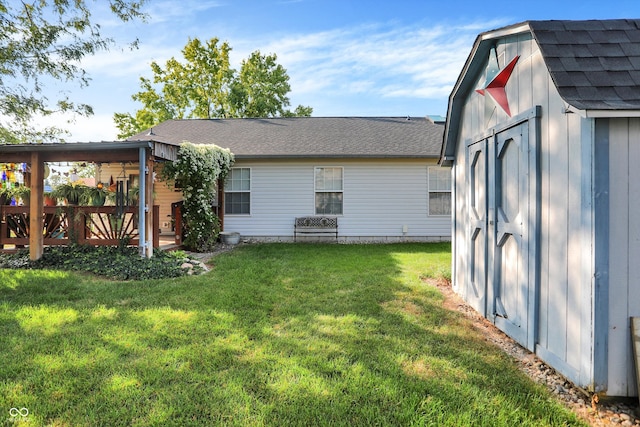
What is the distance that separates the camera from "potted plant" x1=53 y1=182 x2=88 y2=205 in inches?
281

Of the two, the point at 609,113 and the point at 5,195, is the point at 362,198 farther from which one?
the point at 5,195

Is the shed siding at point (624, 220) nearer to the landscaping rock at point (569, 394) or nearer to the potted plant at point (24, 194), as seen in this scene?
the landscaping rock at point (569, 394)

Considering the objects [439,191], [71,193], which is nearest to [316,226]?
[439,191]

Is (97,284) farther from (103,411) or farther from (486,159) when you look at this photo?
(486,159)

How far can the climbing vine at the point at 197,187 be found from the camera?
7.61m

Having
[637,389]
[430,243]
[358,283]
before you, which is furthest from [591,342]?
[430,243]

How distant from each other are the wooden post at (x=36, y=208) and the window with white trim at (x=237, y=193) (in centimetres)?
466

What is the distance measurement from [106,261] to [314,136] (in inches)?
297

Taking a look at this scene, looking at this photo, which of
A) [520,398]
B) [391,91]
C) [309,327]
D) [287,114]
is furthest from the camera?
[287,114]

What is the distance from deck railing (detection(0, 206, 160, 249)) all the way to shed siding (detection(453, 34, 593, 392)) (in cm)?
701

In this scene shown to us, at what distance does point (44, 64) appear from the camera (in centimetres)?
980

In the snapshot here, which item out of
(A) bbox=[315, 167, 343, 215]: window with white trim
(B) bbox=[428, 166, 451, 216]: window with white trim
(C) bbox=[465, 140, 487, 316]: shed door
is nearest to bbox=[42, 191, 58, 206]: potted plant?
(A) bbox=[315, 167, 343, 215]: window with white trim

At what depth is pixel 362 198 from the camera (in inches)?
405

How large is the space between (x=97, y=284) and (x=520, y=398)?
219 inches
